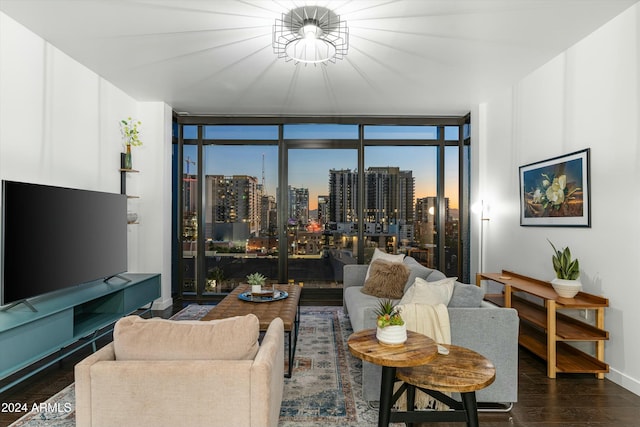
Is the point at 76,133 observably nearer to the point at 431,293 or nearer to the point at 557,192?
the point at 431,293

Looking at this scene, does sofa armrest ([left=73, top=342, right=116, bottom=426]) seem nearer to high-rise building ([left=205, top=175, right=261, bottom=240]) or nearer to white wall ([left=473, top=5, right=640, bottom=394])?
white wall ([left=473, top=5, right=640, bottom=394])

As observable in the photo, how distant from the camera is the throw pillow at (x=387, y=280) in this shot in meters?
3.71

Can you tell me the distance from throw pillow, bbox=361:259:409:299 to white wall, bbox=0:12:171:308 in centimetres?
285

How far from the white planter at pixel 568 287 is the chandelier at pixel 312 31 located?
2.65 metres

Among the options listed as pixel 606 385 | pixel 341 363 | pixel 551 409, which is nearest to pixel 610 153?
pixel 606 385

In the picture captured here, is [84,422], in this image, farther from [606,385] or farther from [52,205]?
[606,385]

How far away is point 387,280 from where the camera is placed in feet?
12.4

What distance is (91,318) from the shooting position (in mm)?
3320

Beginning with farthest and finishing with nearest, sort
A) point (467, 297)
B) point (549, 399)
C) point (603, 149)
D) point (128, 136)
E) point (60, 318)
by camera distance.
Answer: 1. point (128, 136)
2. point (603, 149)
3. point (60, 318)
4. point (549, 399)
5. point (467, 297)

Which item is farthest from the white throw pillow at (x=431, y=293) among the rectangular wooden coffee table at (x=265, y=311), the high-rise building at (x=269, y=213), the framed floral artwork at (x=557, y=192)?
the high-rise building at (x=269, y=213)

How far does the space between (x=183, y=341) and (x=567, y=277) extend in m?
2.97

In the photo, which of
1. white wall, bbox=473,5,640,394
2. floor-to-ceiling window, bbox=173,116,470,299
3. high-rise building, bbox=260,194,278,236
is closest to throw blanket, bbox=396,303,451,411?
white wall, bbox=473,5,640,394

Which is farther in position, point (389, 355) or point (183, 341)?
point (389, 355)

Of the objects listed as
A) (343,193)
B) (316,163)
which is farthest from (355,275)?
(316,163)
